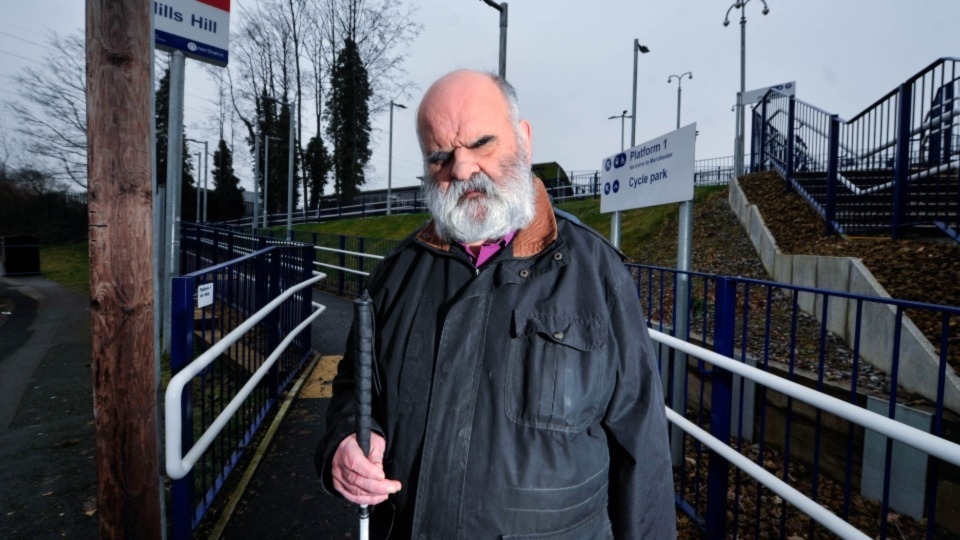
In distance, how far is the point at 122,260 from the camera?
2055mm

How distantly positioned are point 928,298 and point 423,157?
4668 mm

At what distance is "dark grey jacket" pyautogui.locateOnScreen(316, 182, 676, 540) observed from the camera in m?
1.34

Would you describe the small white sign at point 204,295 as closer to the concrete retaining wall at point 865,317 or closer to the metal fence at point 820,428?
the metal fence at point 820,428

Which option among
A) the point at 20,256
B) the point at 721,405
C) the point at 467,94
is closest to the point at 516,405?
the point at 467,94

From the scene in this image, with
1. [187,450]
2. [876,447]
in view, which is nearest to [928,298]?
[876,447]

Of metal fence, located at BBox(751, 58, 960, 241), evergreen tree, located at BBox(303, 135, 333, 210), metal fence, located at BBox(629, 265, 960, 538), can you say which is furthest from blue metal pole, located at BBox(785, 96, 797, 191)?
evergreen tree, located at BBox(303, 135, 333, 210)

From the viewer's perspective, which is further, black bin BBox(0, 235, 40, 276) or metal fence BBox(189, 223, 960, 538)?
black bin BBox(0, 235, 40, 276)

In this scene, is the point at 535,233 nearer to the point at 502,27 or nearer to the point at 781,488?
the point at 781,488

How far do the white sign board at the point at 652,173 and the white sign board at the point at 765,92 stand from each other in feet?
25.4

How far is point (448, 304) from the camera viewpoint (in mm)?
1485

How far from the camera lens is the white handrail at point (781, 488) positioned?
6.09 ft

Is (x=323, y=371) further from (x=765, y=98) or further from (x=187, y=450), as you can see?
(x=765, y=98)

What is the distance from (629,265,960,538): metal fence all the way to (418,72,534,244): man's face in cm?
163

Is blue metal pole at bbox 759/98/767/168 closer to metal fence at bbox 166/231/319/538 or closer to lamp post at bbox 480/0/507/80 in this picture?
lamp post at bbox 480/0/507/80
